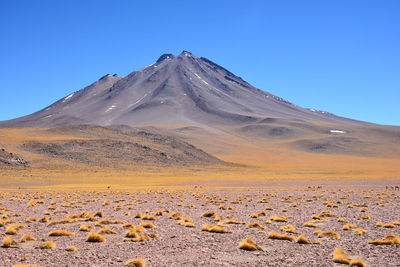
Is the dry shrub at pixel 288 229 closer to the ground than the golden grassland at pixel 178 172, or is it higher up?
closer to the ground

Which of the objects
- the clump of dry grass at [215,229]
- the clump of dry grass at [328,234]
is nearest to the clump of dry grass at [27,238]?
the clump of dry grass at [215,229]

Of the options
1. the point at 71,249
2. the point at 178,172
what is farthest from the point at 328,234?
the point at 178,172

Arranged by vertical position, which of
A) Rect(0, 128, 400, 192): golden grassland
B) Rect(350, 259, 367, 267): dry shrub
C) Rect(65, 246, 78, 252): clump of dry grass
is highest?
Rect(0, 128, 400, 192): golden grassland

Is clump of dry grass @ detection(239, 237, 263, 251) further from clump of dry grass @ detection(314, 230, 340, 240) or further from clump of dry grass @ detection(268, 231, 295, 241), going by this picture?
clump of dry grass @ detection(314, 230, 340, 240)

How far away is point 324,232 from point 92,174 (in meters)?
49.8

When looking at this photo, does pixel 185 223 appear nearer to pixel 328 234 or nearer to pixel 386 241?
pixel 328 234

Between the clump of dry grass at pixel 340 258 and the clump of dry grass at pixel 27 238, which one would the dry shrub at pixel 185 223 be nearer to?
the clump of dry grass at pixel 27 238

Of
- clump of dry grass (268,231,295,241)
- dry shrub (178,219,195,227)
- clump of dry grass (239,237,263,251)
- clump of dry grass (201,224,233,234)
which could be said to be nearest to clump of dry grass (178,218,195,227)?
dry shrub (178,219,195,227)

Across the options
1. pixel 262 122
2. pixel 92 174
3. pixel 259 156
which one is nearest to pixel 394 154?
pixel 259 156

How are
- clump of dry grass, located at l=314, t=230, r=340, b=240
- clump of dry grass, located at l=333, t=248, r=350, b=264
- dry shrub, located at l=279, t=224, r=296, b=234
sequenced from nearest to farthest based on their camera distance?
clump of dry grass, located at l=333, t=248, r=350, b=264
clump of dry grass, located at l=314, t=230, r=340, b=240
dry shrub, located at l=279, t=224, r=296, b=234

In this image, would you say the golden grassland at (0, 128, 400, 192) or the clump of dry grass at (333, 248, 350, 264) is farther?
the golden grassland at (0, 128, 400, 192)

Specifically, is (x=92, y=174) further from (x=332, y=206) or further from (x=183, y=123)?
(x=183, y=123)

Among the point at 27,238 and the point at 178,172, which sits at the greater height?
the point at 178,172

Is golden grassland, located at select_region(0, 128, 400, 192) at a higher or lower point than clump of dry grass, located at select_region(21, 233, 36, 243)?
higher
